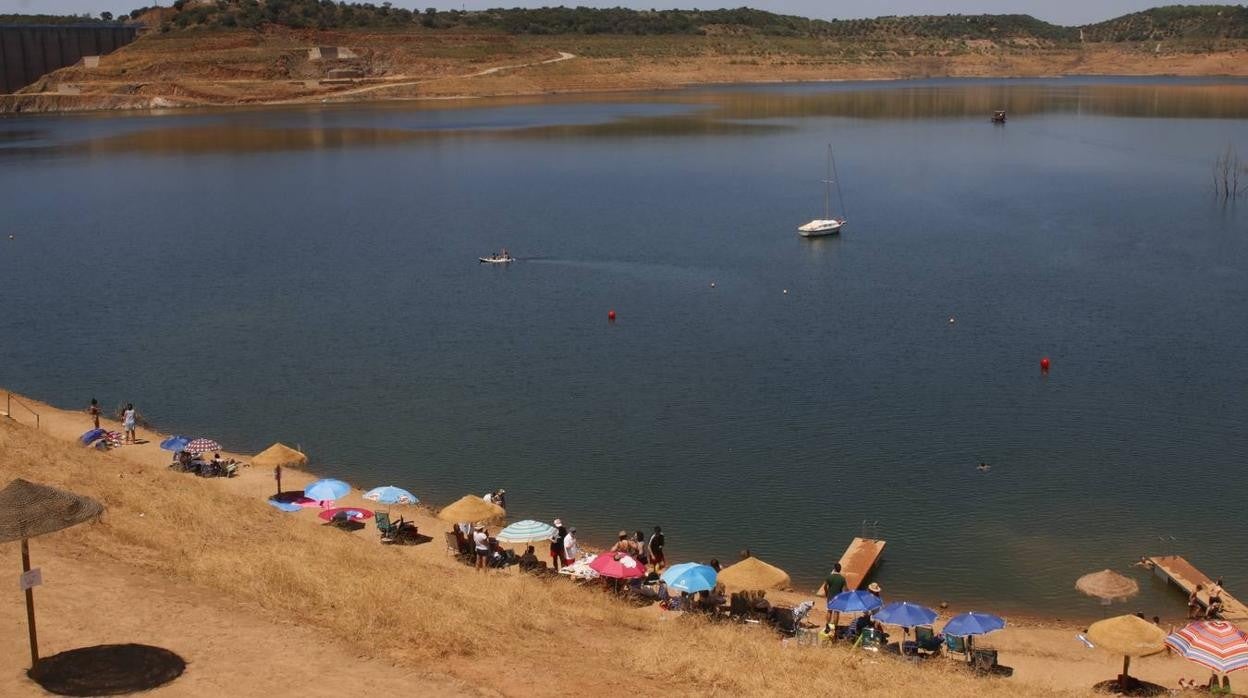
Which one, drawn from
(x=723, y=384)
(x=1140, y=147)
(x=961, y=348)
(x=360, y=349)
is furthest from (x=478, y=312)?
(x=1140, y=147)

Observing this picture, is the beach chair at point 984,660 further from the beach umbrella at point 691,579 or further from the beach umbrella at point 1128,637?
the beach umbrella at point 691,579

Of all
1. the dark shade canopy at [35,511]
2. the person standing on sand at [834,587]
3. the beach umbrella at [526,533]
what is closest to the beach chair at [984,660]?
the person standing on sand at [834,587]

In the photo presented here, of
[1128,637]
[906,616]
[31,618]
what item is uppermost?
[31,618]

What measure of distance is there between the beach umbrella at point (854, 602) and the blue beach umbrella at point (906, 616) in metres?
0.34

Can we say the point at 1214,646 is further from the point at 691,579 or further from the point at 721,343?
the point at 721,343

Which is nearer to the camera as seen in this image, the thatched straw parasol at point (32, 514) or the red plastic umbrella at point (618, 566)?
the thatched straw parasol at point (32, 514)

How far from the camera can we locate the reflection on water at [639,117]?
452 ft

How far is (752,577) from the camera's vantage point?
25.5 metres

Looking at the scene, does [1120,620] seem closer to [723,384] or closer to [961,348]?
[723,384]

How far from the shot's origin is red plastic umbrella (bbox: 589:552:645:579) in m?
25.6

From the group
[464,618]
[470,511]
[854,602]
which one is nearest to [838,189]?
[470,511]

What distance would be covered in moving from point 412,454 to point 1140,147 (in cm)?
10248

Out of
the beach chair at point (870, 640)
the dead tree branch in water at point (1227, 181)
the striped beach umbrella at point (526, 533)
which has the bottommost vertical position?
the beach chair at point (870, 640)

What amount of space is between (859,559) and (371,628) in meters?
13.5
